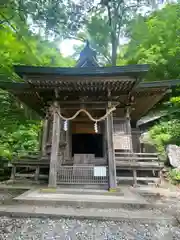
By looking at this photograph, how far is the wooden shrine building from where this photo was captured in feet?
15.1

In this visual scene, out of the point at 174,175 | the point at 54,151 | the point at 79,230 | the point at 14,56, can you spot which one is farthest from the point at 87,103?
the point at 174,175

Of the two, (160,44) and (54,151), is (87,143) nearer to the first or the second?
(54,151)

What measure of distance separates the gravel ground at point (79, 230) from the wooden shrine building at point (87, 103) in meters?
1.61

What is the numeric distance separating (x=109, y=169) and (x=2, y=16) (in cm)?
468

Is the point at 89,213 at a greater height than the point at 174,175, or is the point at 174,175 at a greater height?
the point at 174,175

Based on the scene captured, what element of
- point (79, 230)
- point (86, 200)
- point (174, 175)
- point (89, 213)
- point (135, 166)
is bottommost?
point (79, 230)

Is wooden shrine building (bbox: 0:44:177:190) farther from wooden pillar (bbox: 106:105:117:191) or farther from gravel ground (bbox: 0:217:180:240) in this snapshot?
gravel ground (bbox: 0:217:180:240)

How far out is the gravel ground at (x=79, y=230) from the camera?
2.77m

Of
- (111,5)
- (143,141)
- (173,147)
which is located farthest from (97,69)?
(111,5)

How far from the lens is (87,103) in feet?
18.0

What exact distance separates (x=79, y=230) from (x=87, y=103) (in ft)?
11.6

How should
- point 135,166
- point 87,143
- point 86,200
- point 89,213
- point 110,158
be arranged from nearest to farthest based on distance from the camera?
point 89,213, point 86,200, point 110,158, point 135,166, point 87,143

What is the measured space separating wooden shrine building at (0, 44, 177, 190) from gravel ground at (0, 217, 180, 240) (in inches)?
63.4

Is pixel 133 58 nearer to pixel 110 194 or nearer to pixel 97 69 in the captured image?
pixel 97 69
